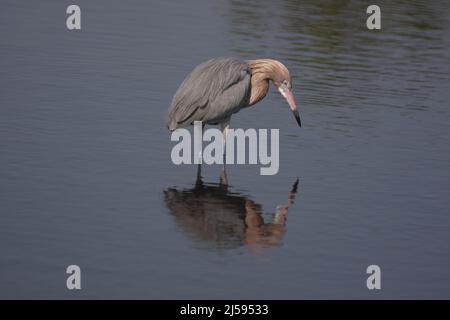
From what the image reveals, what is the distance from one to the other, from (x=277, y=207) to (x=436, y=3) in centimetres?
1770

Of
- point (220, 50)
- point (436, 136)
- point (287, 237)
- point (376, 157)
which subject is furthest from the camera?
point (220, 50)

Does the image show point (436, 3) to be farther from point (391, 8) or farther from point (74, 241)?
point (74, 241)

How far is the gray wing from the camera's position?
15.3 m

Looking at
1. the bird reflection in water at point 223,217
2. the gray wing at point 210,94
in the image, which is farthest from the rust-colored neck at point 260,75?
the bird reflection in water at point 223,217

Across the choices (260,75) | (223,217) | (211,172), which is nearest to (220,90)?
(260,75)

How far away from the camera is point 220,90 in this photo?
15453 mm

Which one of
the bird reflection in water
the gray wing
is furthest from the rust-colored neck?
the bird reflection in water

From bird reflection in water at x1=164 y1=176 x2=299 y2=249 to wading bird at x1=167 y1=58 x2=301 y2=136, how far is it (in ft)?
4.06

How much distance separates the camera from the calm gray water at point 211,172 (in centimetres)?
1136

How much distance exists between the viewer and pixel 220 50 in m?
22.2

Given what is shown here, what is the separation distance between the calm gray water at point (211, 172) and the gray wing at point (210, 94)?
2.37 feet

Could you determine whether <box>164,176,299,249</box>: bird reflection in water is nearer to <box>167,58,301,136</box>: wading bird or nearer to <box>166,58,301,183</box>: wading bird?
<box>166,58,301,183</box>: wading bird

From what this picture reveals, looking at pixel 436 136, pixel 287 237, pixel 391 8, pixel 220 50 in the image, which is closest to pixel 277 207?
pixel 287 237
